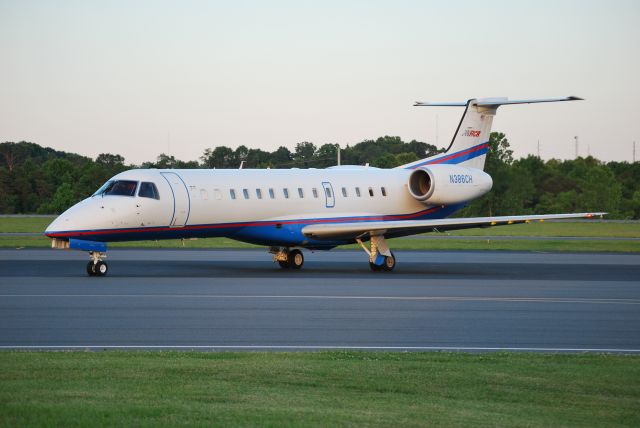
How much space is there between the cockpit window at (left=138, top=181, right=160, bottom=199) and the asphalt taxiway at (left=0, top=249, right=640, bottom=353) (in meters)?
2.12

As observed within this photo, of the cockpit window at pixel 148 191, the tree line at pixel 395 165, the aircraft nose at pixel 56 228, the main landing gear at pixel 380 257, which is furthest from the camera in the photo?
the tree line at pixel 395 165

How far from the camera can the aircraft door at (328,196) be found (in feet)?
104

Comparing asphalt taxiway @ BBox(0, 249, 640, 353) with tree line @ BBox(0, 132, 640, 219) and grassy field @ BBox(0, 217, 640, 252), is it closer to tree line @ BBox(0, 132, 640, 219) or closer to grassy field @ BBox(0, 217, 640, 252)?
grassy field @ BBox(0, 217, 640, 252)

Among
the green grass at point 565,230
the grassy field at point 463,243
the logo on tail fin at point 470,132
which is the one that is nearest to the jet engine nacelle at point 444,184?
the logo on tail fin at point 470,132

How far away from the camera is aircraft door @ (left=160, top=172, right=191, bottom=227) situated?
28.0 metres

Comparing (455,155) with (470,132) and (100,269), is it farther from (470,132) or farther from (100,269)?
(100,269)

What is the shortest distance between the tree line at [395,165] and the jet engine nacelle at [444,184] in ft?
115

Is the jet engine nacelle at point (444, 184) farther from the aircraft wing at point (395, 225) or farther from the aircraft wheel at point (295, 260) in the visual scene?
the aircraft wheel at point (295, 260)

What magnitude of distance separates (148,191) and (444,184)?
10.4 meters

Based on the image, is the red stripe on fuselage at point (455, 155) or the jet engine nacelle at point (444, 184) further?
the red stripe on fuselage at point (455, 155)

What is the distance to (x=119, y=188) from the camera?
1084 inches

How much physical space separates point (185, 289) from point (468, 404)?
13552 millimetres

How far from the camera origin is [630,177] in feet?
344

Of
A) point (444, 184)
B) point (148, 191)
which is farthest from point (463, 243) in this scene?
point (148, 191)
